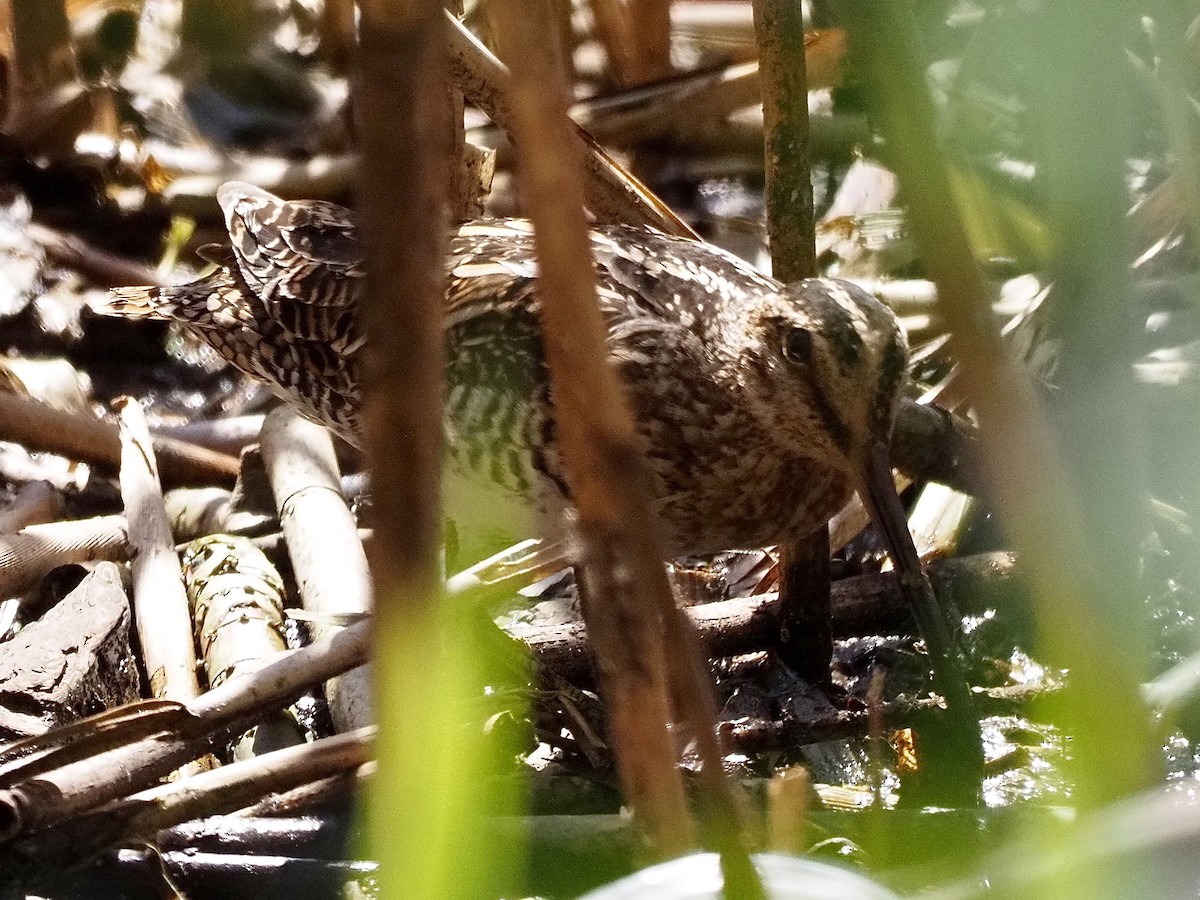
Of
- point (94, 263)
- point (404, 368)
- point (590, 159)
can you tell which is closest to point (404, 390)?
point (404, 368)

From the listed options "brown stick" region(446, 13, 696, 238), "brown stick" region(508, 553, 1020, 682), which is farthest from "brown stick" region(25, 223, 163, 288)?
"brown stick" region(508, 553, 1020, 682)

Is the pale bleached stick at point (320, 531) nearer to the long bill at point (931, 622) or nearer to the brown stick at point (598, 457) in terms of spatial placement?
the long bill at point (931, 622)

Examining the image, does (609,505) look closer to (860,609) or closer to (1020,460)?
(1020,460)

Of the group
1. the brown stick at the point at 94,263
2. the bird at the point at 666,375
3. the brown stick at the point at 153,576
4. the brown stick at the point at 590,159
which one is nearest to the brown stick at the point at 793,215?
the bird at the point at 666,375

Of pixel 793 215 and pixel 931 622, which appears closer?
pixel 931 622

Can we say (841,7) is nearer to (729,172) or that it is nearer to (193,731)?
(193,731)

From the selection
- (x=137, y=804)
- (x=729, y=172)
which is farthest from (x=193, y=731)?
(x=729, y=172)

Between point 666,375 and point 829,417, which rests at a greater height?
point 666,375
